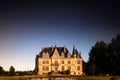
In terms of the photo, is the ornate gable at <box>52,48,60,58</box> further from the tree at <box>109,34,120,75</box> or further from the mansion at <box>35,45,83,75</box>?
the tree at <box>109,34,120,75</box>

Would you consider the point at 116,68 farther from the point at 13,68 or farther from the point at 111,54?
the point at 13,68

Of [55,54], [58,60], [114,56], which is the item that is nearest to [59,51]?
[55,54]

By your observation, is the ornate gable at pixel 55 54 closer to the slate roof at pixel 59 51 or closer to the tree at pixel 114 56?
the slate roof at pixel 59 51

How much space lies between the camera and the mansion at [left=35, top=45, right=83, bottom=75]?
3438 inches

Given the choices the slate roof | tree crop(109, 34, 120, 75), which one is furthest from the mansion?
tree crop(109, 34, 120, 75)

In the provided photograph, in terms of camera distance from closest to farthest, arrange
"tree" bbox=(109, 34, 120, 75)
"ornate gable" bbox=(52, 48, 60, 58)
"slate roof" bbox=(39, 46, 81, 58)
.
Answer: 1. "tree" bbox=(109, 34, 120, 75)
2. "ornate gable" bbox=(52, 48, 60, 58)
3. "slate roof" bbox=(39, 46, 81, 58)

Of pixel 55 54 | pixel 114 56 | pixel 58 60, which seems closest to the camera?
pixel 114 56

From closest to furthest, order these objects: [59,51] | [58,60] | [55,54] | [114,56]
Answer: [114,56], [55,54], [58,60], [59,51]

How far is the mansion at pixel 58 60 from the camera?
87312 mm

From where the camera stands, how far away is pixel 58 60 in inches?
3462

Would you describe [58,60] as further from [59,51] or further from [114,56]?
[114,56]

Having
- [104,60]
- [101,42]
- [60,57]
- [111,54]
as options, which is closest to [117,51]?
[111,54]

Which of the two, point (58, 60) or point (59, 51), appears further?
point (59, 51)

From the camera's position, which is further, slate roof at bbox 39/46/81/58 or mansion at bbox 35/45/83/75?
slate roof at bbox 39/46/81/58
